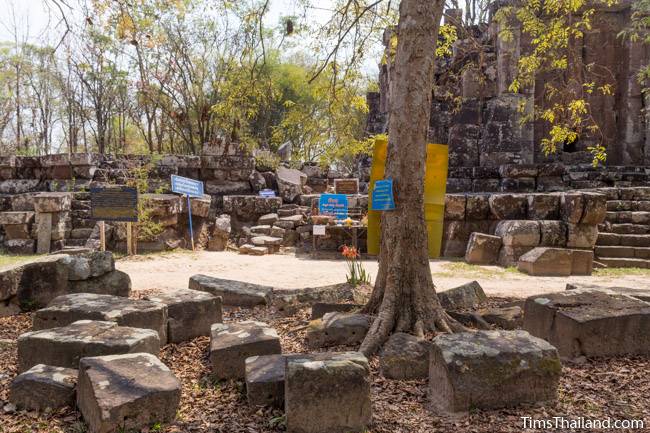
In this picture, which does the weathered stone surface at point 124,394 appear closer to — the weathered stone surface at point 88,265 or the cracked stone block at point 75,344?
the cracked stone block at point 75,344

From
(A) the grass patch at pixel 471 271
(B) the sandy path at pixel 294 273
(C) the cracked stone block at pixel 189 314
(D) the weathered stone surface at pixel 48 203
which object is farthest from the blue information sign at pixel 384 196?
(D) the weathered stone surface at pixel 48 203

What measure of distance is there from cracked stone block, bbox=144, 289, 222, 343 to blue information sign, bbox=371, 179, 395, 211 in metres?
1.97

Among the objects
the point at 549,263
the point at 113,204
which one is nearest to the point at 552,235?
the point at 549,263

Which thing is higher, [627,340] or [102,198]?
[102,198]

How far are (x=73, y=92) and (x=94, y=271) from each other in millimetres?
23942

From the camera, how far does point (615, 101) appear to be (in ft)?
56.8

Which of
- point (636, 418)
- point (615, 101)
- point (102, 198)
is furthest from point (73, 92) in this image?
point (636, 418)

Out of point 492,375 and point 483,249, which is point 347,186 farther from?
point 492,375

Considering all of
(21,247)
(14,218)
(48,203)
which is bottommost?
(21,247)

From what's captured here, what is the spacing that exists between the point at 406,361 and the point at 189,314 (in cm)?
229

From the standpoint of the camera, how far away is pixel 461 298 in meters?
5.86

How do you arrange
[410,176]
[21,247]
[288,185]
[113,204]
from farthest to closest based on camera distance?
[288,185], [21,247], [113,204], [410,176]

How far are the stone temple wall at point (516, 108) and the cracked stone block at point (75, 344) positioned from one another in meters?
12.9

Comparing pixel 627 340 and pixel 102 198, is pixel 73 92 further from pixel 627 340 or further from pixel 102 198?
pixel 627 340
